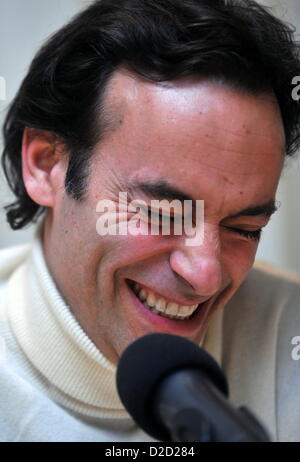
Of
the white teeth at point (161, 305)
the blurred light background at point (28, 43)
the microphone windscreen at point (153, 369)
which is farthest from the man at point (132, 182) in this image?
the blurred light background at point (28, 43)

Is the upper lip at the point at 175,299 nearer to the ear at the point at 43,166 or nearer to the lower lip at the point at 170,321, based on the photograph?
the lower lip at the point at 170,321

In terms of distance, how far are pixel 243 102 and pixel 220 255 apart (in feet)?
0.77

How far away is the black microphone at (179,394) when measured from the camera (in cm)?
51

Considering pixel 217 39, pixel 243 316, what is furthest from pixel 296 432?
pixel 217 39

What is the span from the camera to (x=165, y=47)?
929 mm

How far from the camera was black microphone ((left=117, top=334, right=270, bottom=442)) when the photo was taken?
20.2 inches

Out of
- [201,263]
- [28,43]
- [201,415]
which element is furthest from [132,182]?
[28,43]

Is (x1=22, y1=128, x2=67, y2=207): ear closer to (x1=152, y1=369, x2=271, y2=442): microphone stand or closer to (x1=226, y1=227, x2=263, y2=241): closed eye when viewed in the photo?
(x1=226, y1=227, x2=263, y2=241): closed eye

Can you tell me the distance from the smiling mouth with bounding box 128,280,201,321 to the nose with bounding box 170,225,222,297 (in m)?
0.07

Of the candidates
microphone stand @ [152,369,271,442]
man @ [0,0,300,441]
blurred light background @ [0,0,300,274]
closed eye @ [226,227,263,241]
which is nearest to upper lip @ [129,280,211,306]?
man @ [0,0,300,441]

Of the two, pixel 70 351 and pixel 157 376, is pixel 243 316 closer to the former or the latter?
pixel 70 351

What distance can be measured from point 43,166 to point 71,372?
360 millimetres

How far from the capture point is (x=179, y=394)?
1.79 ft

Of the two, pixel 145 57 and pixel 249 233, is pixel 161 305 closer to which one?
pixel 249 233
